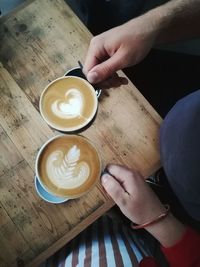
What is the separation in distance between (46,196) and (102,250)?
25cm

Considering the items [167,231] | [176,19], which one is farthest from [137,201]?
[176,19]

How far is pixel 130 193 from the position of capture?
1.03m

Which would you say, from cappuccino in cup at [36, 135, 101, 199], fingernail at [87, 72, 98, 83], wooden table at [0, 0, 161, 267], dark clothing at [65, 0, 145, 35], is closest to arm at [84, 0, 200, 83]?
fingernail at [87, 72, 98, 83]

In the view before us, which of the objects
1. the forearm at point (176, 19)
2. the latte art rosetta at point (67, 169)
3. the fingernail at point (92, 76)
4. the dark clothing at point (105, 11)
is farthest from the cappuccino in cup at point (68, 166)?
the dark clothing at point (105, 11)

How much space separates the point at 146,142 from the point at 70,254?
1.47ft

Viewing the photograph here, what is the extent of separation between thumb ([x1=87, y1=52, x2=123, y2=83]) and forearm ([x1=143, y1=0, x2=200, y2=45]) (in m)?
0.16

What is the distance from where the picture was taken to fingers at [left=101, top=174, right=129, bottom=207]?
1.01 m

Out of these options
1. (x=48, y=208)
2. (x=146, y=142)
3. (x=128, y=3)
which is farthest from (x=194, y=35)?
(x=48, y=208)

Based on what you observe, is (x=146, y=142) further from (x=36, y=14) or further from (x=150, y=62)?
(x=150, y=62)

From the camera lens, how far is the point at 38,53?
1.17 m

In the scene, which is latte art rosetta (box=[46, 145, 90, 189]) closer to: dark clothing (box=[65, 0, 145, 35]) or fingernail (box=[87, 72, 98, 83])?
fingernail (box=[87, 72, 98, 83])

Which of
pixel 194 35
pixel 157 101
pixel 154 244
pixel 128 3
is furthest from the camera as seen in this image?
pixel 157 101

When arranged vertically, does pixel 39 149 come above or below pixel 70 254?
above

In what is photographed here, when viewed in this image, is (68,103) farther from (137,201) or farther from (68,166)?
(137,201)
